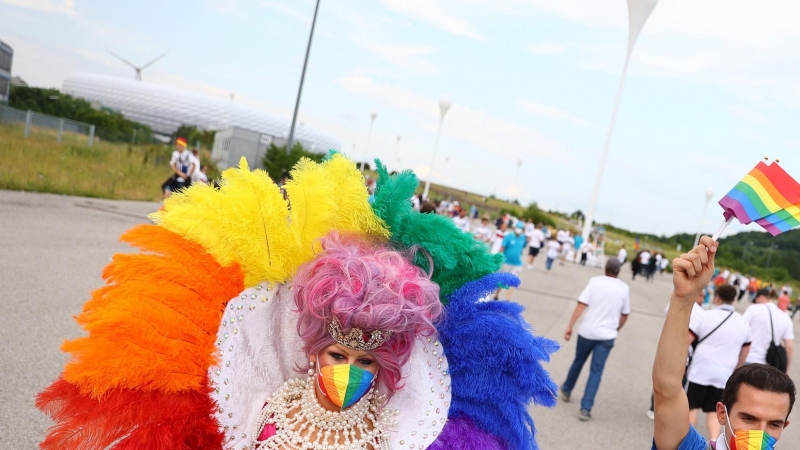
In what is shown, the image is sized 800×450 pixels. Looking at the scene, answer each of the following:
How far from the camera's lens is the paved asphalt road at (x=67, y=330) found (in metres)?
4.37

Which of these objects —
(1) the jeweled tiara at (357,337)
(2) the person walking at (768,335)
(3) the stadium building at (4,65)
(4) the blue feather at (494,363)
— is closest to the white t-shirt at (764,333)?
(2) the person walking at (768,335)

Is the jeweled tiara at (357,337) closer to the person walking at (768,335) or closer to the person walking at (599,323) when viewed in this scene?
the person walking at (599,323)

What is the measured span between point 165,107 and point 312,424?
408ft

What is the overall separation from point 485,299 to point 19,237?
8.22 m

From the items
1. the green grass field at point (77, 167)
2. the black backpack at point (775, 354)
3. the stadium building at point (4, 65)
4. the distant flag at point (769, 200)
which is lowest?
the green grass field at point (77, 167)

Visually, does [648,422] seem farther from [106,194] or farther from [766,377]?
[106,194]

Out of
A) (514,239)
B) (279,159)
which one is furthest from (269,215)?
(279,159)

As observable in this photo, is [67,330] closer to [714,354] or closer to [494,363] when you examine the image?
[494,363]

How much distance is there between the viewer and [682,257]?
2098 millimetres

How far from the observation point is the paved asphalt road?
14.3 ft

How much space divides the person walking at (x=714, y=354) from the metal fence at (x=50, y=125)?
78.7 feet

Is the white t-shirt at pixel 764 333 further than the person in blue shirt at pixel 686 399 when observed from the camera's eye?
Yes

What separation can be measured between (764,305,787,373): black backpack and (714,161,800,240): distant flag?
5.16 meters

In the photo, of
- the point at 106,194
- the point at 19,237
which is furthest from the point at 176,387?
the point at 106,194
